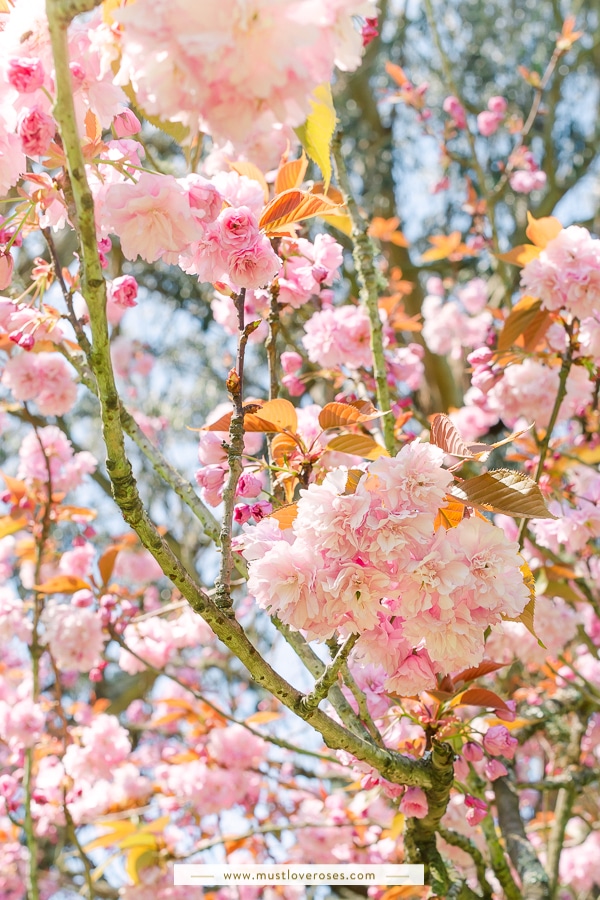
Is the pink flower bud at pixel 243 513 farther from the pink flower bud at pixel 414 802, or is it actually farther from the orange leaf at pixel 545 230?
the orange leaf at pixel 545 230

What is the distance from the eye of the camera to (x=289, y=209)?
1.04 metres

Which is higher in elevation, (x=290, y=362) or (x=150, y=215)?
(x=290, y=362)

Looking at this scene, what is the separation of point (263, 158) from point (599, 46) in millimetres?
5002

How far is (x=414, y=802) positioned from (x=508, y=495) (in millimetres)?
640

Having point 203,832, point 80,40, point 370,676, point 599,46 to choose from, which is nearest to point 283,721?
point 203,832

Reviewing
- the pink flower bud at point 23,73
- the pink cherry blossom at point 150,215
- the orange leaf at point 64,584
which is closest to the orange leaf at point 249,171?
the pink cherry blossom at point 150,215

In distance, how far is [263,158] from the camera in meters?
0.72

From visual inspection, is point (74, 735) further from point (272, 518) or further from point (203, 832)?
point (272, 518)

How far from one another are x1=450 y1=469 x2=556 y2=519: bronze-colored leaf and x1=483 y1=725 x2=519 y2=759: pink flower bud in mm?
561

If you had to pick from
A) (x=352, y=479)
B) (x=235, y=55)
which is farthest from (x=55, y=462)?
(x=235, y=55)

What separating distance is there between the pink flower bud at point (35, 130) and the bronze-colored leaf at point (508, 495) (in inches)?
22.5

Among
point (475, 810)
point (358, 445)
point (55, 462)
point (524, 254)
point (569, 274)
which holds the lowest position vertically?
point (475, 810)

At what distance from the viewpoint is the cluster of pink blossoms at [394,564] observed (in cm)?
86

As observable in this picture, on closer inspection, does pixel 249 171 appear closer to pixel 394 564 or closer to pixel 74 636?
pixel 394 564
